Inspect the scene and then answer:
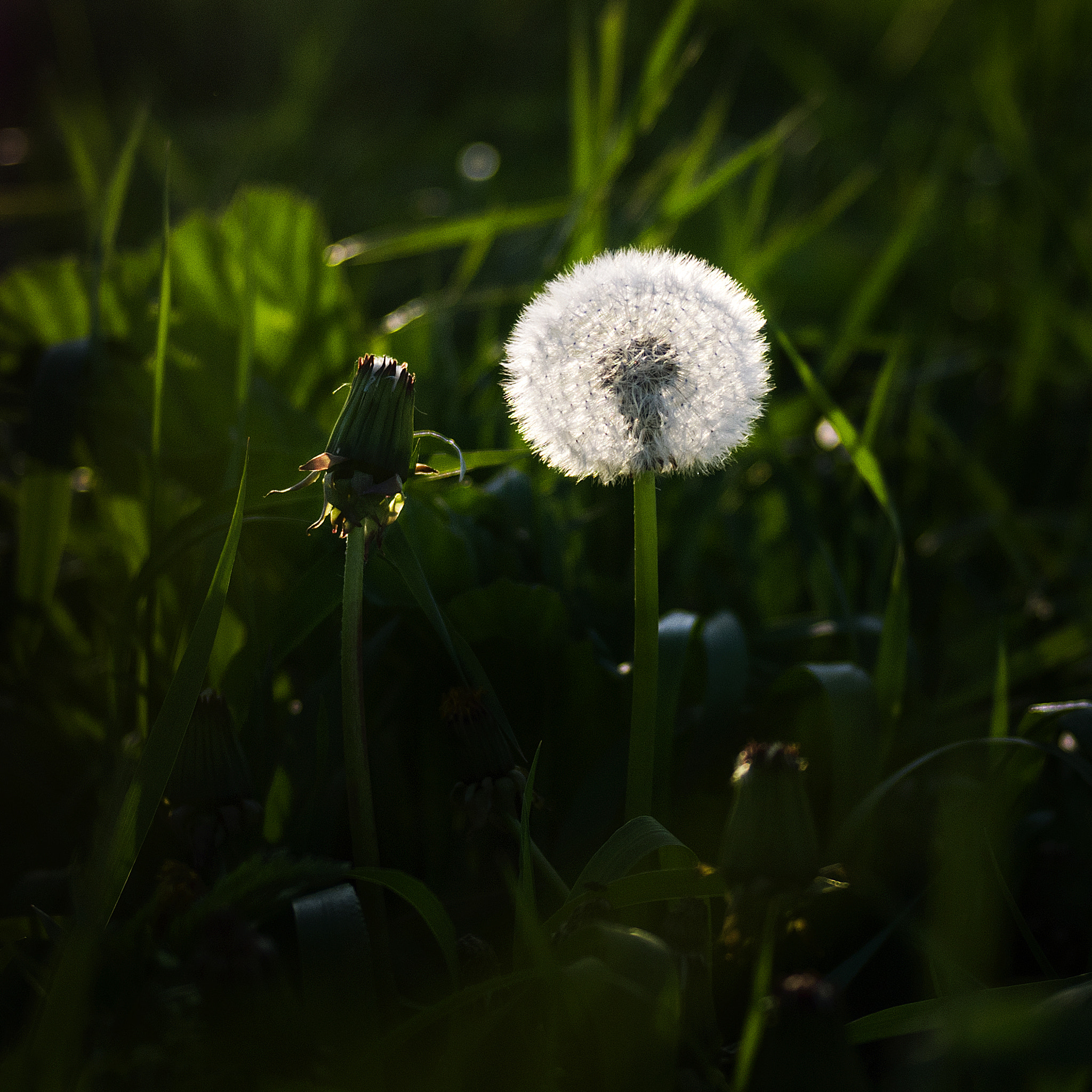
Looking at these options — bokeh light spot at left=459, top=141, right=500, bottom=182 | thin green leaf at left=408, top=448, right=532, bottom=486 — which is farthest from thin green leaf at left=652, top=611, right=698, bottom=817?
bokeh light spot at left=459, top=141, right=500, bottom=182

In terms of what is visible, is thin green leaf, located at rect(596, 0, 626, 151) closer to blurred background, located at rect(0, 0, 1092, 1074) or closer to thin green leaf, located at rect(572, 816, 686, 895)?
blurred background, located at rect(0, 0, 1092, 1074)

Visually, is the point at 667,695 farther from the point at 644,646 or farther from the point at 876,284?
the point at 876,284

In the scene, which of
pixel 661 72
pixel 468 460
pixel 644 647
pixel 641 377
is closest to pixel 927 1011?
pixel 644 647

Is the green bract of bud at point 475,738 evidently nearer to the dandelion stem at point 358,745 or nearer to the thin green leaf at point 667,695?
the dandelion stem at point 358,745

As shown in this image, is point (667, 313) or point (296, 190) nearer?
point (667, 313)

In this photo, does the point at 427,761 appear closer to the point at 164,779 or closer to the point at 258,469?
the point at 164,779

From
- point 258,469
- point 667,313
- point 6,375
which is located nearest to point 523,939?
point 667,313
